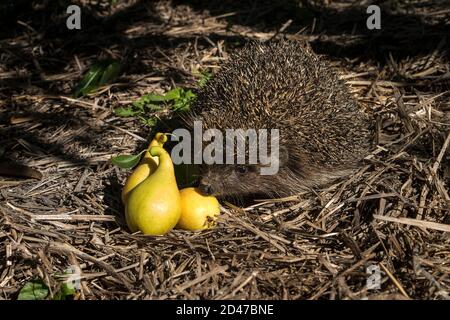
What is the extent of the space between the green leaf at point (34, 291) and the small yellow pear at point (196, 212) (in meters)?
1.29

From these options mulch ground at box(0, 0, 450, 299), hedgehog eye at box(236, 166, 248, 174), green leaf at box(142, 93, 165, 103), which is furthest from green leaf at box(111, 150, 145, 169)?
green leaf at box(142, 93, 165, 103)

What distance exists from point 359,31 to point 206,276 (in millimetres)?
5009

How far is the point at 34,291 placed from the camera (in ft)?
16.0

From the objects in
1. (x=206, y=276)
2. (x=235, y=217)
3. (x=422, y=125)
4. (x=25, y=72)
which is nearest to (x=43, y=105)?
(x=25, y=72)

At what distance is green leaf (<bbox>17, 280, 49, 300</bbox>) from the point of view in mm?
4836

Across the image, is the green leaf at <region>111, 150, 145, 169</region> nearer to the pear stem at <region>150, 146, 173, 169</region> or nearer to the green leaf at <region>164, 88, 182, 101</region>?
the pear stem at <region>150, 146, 173, 169</region>

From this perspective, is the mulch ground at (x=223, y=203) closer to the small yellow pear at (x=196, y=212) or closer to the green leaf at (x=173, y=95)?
the small yellow pear at (x=196, y=212)

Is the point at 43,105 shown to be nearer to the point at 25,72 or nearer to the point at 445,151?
the point at 25,72

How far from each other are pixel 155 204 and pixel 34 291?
44.6 inches

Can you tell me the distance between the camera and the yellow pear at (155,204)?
5211mm

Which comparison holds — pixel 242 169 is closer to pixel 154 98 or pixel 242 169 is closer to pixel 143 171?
pixel 143 171

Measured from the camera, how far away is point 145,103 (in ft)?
24.7

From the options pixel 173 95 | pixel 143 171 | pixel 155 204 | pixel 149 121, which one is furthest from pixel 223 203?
pixel 173 95

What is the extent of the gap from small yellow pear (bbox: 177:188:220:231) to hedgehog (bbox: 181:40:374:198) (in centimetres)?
23
